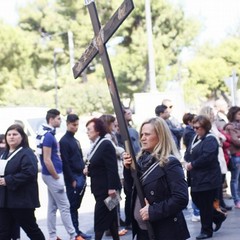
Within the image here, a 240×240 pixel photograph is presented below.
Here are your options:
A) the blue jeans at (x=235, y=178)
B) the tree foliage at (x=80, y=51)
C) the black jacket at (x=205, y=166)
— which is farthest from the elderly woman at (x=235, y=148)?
the tree foliage at (x=80, y=51)

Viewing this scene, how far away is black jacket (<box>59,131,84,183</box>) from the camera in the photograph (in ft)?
28.3

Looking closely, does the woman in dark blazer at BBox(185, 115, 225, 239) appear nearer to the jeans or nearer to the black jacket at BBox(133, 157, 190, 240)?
the jeans

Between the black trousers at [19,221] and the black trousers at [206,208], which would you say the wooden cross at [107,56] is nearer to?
the black trousers at [19,221]

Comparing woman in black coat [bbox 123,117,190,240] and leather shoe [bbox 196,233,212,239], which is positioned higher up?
woman in black coat [bbox 123,117,190,240]

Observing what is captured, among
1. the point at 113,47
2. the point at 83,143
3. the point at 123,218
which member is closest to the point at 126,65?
the point at 113,47

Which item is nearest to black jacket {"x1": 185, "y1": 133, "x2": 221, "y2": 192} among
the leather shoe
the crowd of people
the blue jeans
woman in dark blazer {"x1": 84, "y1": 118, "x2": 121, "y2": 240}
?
the crowd of people

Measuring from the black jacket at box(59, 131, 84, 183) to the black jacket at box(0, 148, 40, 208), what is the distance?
1.40m

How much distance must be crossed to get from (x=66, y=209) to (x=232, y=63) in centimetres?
5144

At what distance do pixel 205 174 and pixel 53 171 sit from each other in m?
2.01

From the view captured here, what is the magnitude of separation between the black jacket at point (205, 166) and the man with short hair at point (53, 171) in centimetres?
172

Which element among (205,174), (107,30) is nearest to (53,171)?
(205,174)

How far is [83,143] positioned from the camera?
1995cm

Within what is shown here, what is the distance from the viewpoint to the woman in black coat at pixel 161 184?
4.69 meters

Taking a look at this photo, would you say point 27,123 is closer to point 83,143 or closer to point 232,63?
point 83,143
